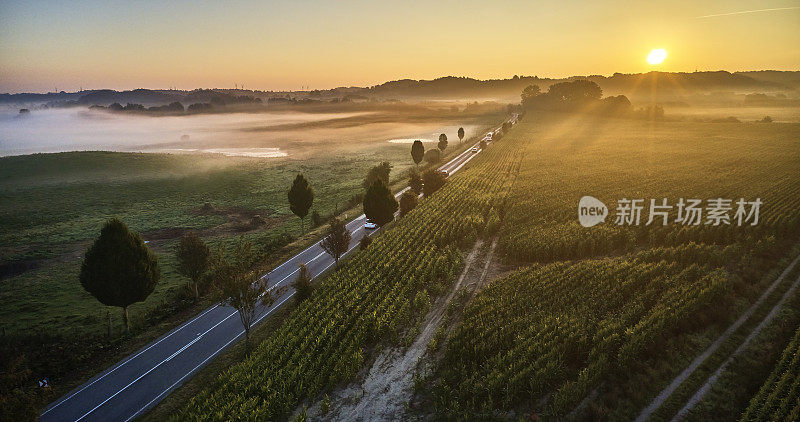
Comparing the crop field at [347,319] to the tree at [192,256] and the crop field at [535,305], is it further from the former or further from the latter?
the tree at [192,256]

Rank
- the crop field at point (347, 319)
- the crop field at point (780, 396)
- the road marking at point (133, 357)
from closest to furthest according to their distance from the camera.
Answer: the crop field at point (780, 396), the crop field at point (347, 319), the road marking at point (133, 357)

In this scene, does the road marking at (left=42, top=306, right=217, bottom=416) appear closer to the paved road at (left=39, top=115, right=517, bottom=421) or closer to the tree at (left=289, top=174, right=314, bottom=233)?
the paved road at (left=39, top=115, right=517, bottom=421)

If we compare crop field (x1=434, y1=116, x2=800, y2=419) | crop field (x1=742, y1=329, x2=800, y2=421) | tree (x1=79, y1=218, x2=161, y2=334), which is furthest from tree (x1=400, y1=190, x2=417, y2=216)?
crop field (x1=742, y1=329, x2=800, y2=421)

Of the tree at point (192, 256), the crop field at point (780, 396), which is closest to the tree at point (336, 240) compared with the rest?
the tree at point (192, 256)

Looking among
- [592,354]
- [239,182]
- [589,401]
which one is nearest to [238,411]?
[589,401]

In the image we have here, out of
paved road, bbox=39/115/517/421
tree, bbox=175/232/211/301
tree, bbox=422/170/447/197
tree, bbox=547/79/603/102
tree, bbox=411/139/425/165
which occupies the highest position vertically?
tree, bbox=547/79/603/102

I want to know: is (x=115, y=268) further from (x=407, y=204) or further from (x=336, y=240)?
(x=407, y=204)
